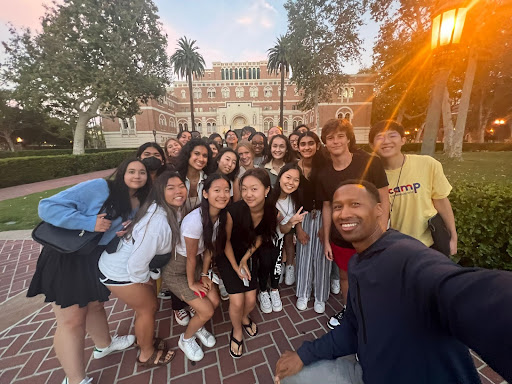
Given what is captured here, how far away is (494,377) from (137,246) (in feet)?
11.8

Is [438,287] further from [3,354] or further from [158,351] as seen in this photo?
[3,354]

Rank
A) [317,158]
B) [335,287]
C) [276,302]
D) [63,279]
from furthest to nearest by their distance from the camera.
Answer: [335,287]
[317,158]
[276,302]
[63,279]

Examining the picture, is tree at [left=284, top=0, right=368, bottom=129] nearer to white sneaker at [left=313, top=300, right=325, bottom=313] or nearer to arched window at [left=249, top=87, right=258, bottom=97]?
white sneaker at [left=313, top=300, right=325, bottom=313]

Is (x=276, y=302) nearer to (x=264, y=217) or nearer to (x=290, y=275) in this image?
(x=290, y=275)

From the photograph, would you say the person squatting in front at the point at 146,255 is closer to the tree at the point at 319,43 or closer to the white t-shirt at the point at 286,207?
the white t-shirt at the point at 286,207

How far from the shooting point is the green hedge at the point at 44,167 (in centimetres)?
1184

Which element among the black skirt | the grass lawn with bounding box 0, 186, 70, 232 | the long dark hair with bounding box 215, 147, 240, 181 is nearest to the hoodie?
the black skirt

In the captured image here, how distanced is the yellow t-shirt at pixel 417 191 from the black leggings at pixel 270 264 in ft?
5.06

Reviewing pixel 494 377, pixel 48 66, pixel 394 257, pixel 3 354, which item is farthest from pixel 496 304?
pixel 48 66

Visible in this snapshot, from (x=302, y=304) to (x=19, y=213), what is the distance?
956 centimetres

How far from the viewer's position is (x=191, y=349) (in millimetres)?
2348

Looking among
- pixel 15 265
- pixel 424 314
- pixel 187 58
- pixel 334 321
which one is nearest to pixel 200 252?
pixel 334 321

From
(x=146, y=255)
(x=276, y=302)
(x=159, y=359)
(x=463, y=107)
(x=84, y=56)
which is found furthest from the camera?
(x=84, y=56)

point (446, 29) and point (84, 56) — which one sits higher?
point (84, 56)
